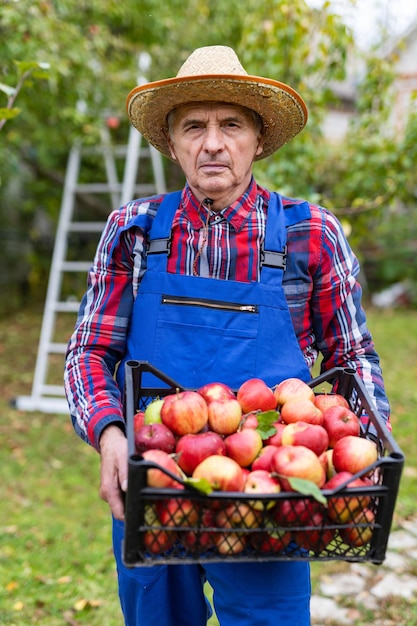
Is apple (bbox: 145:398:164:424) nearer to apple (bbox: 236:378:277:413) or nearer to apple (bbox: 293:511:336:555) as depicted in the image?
apple (bbox: 236:378:277:413)

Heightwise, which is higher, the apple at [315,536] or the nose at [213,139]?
the nose at [213,139]

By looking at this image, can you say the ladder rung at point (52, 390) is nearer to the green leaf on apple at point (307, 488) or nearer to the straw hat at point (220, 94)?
the straw hat at point (220, 94)

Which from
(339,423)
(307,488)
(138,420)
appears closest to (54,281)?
(138,420)

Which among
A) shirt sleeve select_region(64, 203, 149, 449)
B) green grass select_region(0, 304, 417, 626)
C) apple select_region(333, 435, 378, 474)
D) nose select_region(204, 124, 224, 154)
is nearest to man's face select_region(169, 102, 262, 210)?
nose select_region(204, 124, 224, 154)

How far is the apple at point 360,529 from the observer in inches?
49.3

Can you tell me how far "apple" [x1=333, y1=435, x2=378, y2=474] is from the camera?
130cm

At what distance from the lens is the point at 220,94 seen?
1752 mm

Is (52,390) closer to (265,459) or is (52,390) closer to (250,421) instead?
(250,421)

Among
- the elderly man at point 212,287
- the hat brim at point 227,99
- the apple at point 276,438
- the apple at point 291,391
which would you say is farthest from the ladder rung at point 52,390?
the apple at point 276,438

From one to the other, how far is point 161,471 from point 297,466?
0.26m

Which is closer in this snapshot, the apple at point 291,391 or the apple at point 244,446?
the apple at point 244,446

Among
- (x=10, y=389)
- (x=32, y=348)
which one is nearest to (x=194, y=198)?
(x=10, y=389)

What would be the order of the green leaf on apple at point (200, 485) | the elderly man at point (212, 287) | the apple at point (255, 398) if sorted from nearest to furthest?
the green leaf on apple at point (200, 485) < the apple at point (255, 398) < the elderly man at point (212, 287)

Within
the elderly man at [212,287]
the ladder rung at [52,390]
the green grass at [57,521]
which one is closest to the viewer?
the elderly man at [212,287]
